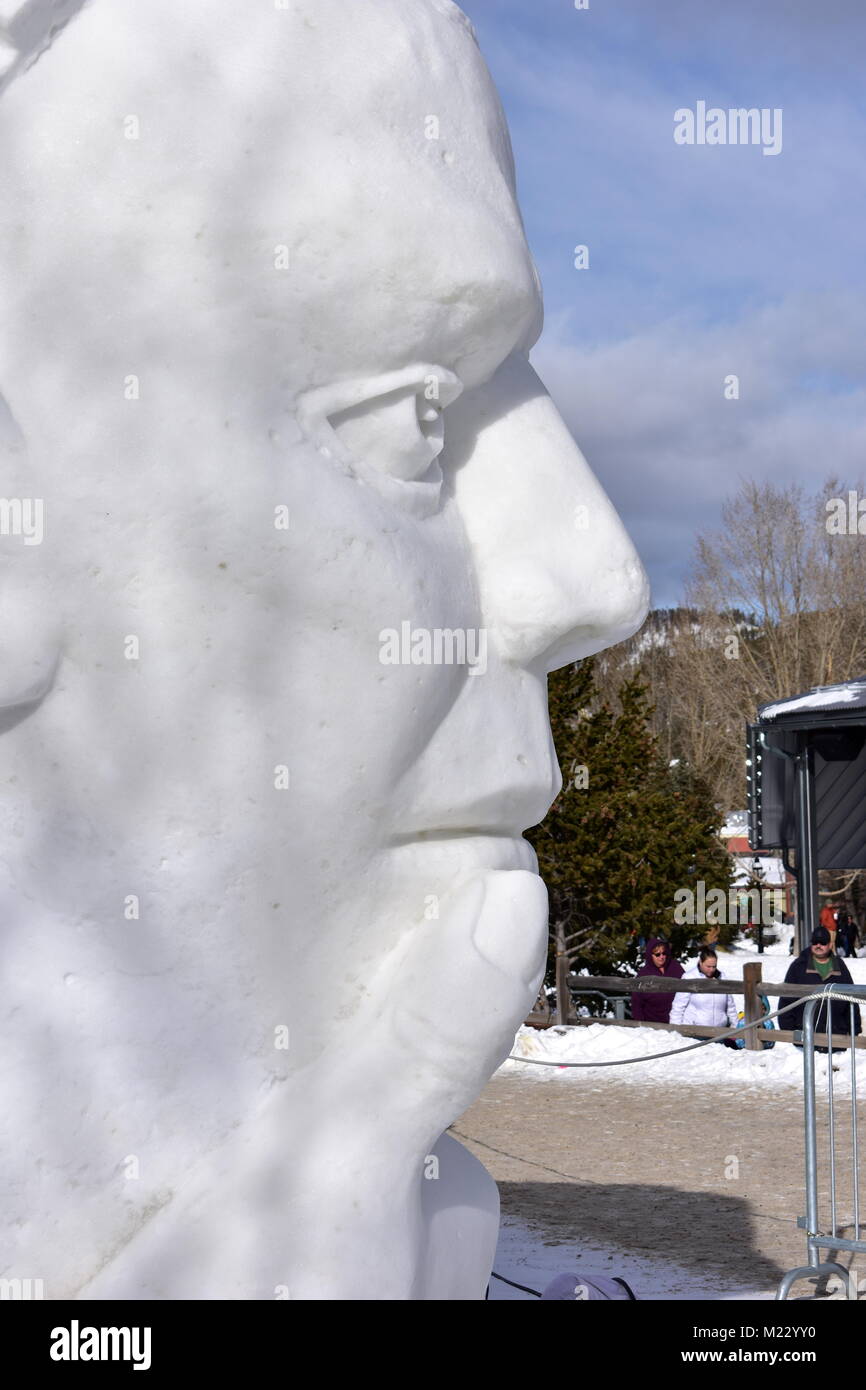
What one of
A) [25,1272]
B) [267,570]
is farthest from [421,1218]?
[267,570]

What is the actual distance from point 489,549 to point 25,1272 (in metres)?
1.40

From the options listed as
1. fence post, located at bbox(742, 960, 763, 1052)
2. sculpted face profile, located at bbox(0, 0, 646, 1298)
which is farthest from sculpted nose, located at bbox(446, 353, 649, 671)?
fence post, located at bbox(742, 960, 763, 1052)

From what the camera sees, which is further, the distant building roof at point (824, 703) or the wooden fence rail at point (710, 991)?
the distant building roof at point (824, 703)

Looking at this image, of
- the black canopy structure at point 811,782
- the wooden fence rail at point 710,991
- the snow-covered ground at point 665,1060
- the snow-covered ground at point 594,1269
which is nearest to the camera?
the snow-covered ground at point 594,1269

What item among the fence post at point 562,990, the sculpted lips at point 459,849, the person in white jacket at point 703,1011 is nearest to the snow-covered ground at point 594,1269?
the sculpted lips at point 459,849

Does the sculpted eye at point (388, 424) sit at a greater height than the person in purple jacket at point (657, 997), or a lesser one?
greater

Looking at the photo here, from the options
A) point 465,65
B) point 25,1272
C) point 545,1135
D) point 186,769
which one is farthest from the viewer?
point 545,1135

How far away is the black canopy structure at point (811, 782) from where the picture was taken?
48.1ft

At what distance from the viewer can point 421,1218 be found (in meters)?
2.25

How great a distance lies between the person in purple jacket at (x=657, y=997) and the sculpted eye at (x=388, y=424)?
11400 mm

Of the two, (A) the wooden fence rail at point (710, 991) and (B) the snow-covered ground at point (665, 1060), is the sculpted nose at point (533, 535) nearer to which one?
(B) the snow-covered ground at point (665, 1060)

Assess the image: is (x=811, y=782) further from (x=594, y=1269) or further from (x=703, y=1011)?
(x=594, y=1269)

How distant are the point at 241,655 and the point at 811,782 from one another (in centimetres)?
1413
